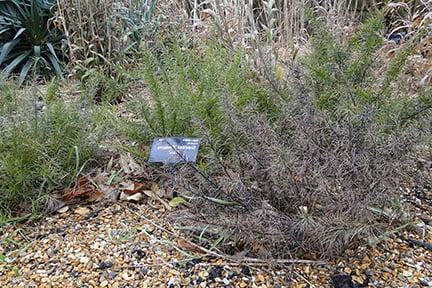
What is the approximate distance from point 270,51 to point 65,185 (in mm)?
1419

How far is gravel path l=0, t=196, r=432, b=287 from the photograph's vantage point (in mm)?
1330

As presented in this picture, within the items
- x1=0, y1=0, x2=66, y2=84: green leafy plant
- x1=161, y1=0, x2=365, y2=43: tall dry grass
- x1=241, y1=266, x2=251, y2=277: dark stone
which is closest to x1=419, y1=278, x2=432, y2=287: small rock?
x1=241, y1=266, x2=251, y2=277: dark stone

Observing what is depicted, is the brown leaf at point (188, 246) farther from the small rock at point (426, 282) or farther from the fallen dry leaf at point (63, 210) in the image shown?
the small rock at point (426, 282)

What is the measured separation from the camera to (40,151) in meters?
1.68

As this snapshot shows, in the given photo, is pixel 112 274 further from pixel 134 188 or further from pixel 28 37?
pixel 28 37

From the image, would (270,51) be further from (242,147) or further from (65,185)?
(65,185)

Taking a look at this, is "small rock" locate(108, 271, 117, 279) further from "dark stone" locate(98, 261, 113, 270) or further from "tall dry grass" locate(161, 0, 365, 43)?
"tall dry grass" locate(161, 0, 365, 43)

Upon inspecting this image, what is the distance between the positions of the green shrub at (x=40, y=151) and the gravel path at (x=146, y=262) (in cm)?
12

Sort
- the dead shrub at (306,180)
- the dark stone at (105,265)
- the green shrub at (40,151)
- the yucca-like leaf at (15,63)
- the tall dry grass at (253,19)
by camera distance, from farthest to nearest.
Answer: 1. the yucca-like leaf at (15,63)
2. the tall dry grass at (253,19)
3. the green shrub at (40,151)
4. the dark stone at (105,265)
5. the dead shrub at (306,180)

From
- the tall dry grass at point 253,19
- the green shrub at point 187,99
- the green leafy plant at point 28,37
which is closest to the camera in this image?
the green shrub at point 187,99

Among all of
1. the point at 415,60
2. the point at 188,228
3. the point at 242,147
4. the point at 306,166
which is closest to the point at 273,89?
the point at 242,147

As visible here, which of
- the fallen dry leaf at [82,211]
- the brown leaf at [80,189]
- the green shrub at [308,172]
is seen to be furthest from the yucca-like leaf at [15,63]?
the green shrub at [308,172]

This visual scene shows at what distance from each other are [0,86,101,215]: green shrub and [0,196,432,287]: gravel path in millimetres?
119

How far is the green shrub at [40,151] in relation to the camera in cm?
166
